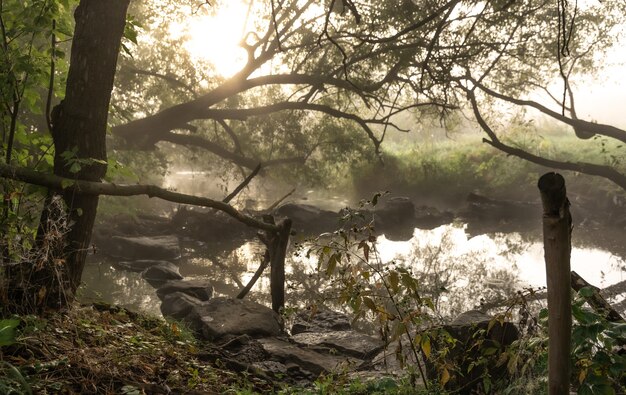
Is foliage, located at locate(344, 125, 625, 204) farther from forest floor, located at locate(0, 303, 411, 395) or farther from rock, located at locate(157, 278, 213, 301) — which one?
forest floor, located at locate(0, 303, 411, 395)

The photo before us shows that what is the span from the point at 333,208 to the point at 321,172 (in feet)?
13.4

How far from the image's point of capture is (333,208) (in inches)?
981

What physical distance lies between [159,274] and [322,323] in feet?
17.4

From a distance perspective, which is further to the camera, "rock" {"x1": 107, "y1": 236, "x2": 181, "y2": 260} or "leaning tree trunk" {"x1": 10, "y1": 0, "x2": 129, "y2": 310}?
"rock" {"x1": 107, "y1": 236, "x2": 181, "y2": 260}

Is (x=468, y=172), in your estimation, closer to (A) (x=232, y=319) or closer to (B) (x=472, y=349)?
(A) (x=232, y=319)

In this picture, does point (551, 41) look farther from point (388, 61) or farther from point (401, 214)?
point (401, 214)

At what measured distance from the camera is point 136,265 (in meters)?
14.0

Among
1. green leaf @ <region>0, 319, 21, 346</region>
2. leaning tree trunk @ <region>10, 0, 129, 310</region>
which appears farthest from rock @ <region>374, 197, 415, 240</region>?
green leaf @ <region>0, 319, 21, 346</region>

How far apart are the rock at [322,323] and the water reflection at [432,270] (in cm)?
70

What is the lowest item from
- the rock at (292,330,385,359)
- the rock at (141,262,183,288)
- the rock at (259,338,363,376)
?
the rock at (259,338,363,376)

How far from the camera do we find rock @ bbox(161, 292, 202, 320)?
345 inches

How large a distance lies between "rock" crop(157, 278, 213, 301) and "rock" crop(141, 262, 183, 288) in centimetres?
119

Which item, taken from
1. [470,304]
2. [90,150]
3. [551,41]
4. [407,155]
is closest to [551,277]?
[90,150]

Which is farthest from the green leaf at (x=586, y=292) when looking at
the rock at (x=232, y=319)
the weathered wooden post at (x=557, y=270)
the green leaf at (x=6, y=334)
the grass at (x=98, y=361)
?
the rock at (x=232, y=319)
